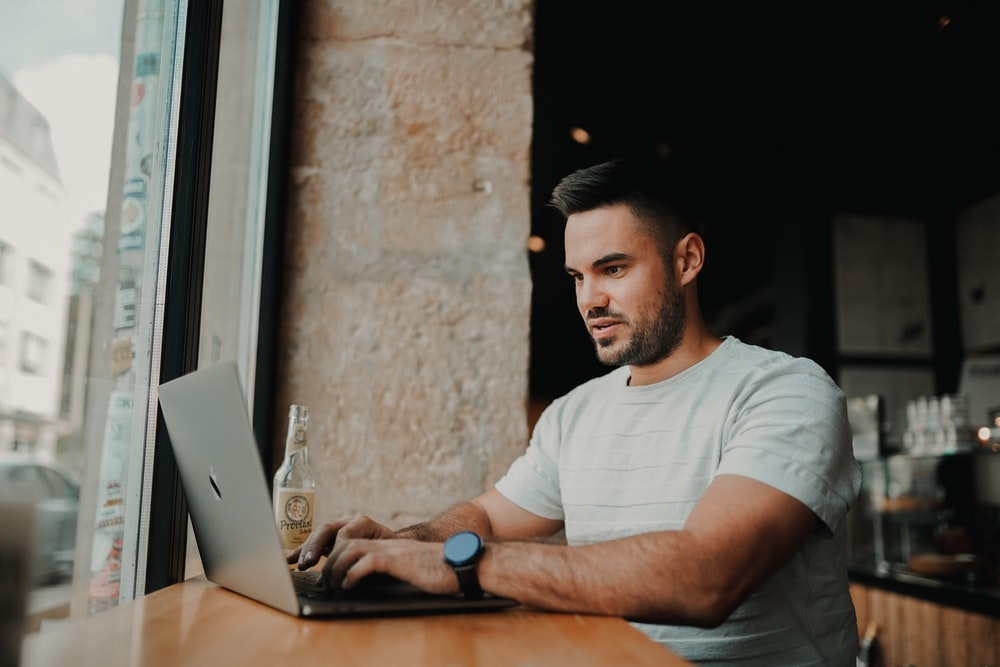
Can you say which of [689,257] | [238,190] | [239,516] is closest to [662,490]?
[689,257]

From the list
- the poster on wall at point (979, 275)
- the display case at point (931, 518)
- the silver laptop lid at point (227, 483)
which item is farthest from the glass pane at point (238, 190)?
the poster on wall at point (979, 275)

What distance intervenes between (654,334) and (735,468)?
0.51 meters

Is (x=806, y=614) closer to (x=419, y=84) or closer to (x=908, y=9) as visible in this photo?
(x=419, y=84)

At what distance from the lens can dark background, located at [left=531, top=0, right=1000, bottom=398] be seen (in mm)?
3422

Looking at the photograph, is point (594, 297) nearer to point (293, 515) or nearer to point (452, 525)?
point (452, 525)

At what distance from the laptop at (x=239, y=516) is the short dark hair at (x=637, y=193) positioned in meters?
0.93

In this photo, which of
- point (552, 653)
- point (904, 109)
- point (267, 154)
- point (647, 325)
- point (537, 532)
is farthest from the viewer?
point (904, 109)

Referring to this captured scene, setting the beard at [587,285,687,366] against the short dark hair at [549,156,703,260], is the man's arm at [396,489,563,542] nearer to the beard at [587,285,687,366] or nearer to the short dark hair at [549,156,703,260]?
the beard at [587,285,687,366]

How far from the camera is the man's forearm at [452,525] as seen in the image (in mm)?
1440

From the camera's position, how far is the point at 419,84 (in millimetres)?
2119

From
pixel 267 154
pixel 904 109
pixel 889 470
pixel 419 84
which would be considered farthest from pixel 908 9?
pixel 267 154

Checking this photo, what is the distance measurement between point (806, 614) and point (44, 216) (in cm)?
127

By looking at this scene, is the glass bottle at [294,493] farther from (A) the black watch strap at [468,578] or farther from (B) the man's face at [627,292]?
(B) the man's face at [627,292]

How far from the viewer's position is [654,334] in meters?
1.60
